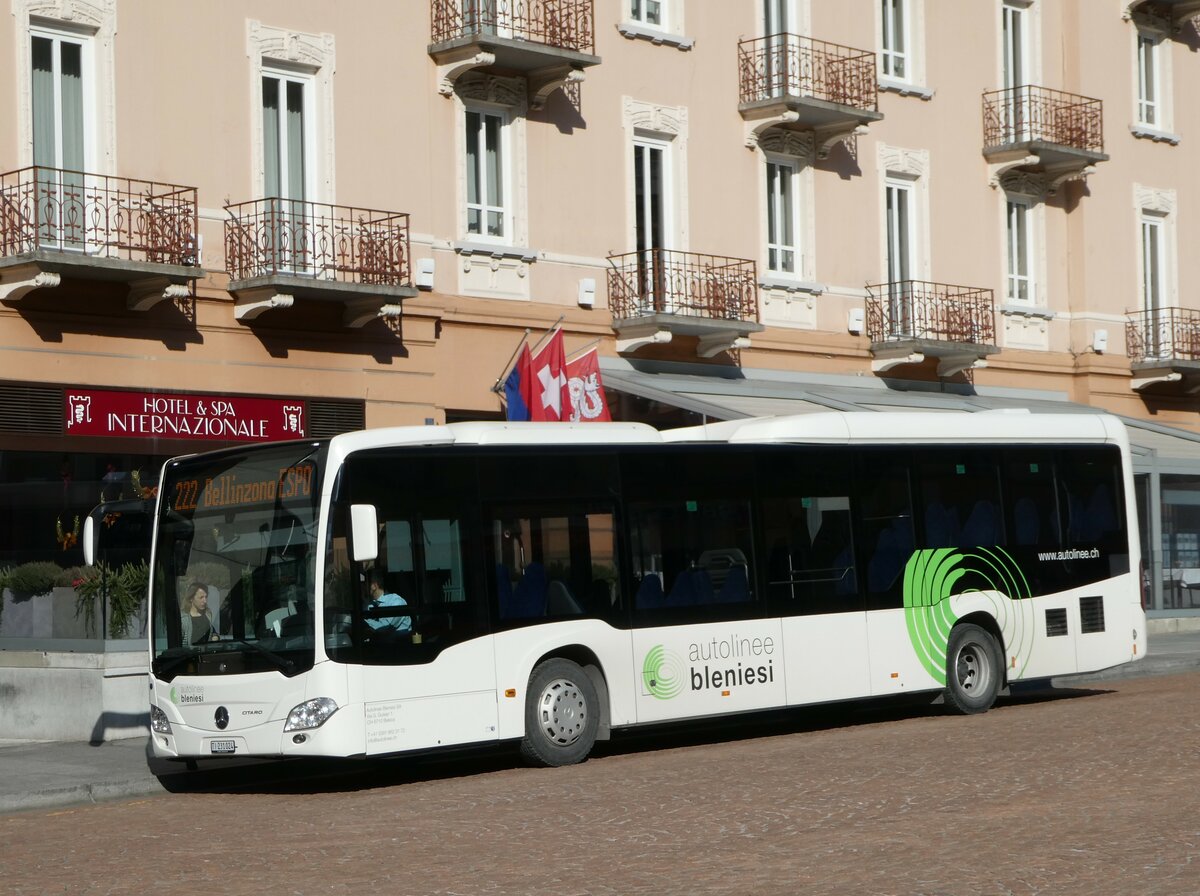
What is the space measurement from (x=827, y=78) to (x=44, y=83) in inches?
488

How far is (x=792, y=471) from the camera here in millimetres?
17016

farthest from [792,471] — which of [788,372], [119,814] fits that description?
[788,372]

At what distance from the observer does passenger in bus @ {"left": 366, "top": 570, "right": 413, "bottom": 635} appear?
545 inches

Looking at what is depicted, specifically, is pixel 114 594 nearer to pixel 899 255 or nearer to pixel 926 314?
pixel 926 314

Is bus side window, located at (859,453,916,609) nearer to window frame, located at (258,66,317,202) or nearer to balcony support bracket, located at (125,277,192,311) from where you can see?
balcony support bracket, located at (125,277,192,311)

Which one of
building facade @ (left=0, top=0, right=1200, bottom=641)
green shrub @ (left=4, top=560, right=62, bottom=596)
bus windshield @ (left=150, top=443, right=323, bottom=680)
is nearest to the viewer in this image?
bus windshield @ (left=150, top=443, right=323, bottom=680)

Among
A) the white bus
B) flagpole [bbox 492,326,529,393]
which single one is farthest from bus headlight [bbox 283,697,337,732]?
flagpole [bbox 492,326,529,393]

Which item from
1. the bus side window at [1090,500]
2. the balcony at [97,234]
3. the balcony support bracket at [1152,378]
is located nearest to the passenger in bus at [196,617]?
the balcony at [97,234]

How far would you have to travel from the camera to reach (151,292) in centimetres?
2012

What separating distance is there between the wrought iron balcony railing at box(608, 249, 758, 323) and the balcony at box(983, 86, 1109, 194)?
6729mm

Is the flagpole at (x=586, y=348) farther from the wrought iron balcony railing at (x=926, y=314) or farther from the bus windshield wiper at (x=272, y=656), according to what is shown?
the bus windshield wiper at (x=272, y=656)

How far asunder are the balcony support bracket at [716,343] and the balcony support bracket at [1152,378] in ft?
32.9

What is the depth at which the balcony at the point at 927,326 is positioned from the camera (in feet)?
95.1

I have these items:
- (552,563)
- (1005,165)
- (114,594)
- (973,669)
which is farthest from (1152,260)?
(114,594)
